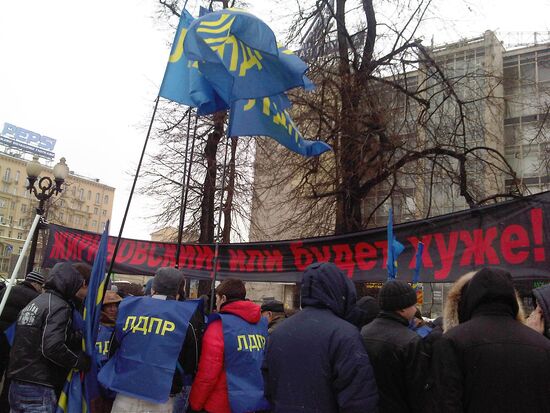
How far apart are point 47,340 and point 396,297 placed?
7.80 feet

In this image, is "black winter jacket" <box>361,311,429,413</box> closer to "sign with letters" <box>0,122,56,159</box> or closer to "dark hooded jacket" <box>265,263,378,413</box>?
"dark hooded jacket" <box>265,263,378,413</box>

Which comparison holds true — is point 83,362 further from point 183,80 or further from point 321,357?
point 183,80

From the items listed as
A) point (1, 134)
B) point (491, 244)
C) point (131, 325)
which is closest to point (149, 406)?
point (131, 325)

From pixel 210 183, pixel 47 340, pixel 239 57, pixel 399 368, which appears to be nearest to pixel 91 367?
pixel 47 340

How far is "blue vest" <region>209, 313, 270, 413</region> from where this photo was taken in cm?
346

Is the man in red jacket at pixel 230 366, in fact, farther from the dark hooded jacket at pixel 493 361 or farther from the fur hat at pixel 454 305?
the dark hooded jacket at pixel 493 361

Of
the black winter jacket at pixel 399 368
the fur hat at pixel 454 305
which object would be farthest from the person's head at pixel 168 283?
the fur hat at pixel 454 305

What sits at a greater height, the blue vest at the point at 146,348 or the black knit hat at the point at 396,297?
the black knit hat at the point at 396,297

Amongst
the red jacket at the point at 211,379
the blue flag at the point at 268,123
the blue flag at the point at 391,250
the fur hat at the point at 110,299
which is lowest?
the red jacket at the point at 211,379

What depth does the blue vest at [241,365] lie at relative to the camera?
3.46m

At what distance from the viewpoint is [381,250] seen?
6207mm

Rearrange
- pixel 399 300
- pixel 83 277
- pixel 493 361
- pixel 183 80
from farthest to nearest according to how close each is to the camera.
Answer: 1. pixel 183 80
2. pixel 83 277
3. pixel 399 300
4. pixel 493 361

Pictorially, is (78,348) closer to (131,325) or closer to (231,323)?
(131,325)

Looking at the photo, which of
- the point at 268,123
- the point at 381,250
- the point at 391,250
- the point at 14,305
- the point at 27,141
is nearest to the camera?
the point at 14,305
